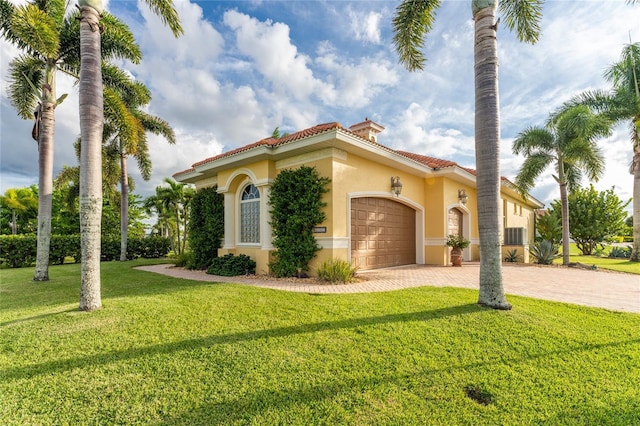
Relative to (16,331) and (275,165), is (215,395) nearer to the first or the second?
(16,331)

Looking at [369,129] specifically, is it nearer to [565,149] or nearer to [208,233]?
[208,233]

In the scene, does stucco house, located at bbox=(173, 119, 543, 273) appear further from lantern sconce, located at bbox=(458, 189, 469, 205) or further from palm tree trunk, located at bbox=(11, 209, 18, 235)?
palm tree trunk, located at bbox=(11, 209, 18, 235)

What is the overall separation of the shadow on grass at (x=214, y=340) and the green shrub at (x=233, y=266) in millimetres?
6716

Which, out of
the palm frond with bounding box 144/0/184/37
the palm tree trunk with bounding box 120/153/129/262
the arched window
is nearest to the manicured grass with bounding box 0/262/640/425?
the arched window

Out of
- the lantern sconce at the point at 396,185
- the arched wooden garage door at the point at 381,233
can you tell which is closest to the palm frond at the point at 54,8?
the arched wooden garage door at the point at 381,233

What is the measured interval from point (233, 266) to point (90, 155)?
6380mm

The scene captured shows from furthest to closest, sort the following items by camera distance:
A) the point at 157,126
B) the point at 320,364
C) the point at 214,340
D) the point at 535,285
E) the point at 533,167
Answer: the point at 157,126 → the point at 533,167 → the point at 535,285 → the point at 214,340 → the point at 320,364

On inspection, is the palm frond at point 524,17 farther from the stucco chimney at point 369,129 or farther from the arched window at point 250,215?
the arched window at point 250,215

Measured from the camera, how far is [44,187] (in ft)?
33.6

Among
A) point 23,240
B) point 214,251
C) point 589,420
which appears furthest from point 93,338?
point 23,240

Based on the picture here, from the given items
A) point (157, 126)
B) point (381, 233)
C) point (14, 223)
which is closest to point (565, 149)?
point (381, 233)

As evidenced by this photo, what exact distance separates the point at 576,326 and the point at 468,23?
6.81 metres

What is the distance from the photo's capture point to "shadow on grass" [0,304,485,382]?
12.3 ft

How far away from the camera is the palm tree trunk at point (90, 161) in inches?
236
